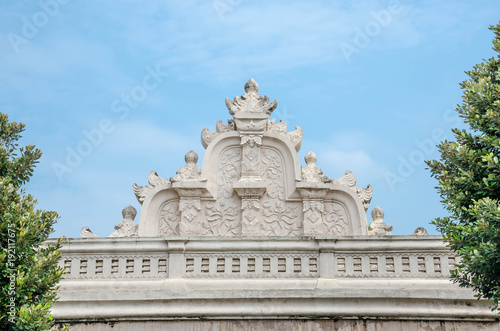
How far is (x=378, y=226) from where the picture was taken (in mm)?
12875

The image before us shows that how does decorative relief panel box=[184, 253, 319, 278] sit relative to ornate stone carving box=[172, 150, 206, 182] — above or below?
below

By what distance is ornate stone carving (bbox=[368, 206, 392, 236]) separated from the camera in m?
12.8

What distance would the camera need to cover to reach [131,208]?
42.5 ft

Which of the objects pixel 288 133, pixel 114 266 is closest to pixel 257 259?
pixel 114 266

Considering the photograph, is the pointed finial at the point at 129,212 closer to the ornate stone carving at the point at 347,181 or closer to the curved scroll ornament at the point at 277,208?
the curved scroll ornament at the point at 277,208

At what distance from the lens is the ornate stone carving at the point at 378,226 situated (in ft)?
42.1

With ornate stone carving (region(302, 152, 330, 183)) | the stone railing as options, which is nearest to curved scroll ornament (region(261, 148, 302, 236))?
ornate stone carving (region(302, 152, 330, 183))

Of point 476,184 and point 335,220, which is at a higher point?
point 335,220

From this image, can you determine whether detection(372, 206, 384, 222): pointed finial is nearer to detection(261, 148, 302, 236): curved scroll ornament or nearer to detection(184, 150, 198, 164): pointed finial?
detection(261, 148, 302, 236): curved scroll ornament

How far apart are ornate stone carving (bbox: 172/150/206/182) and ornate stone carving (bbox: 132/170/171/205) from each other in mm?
245

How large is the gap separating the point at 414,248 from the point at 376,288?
0.93 m

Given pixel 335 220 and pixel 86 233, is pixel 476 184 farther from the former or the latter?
pixel 86 233

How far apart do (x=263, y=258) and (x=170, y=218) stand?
2.14 meters

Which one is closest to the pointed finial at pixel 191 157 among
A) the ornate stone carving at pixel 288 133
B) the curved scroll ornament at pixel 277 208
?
the curved scroll ornament at pixel 277 208
